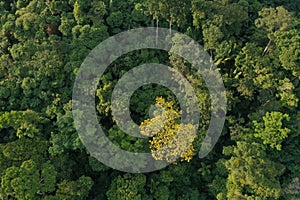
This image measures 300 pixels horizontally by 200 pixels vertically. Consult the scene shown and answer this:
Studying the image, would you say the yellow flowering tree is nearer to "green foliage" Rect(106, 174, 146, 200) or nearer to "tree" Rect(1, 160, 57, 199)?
"green foliage" Rect(106, 174, 146, 200)

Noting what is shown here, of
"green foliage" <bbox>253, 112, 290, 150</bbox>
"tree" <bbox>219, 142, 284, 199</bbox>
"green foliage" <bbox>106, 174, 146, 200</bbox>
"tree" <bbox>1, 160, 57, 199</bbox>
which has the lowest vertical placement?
"green foliage" <bbox>106, 174, 146, 200</bbox>

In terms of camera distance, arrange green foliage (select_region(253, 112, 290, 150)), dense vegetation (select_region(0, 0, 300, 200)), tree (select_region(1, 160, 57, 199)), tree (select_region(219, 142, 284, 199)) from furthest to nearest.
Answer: green foliage (select_region(253, 112, 290, 150)) → dense vegetation (select_region(0, 0, 300, 200)) → tree (select_region(219, 142, 284, 199)) → tree (select_region(1, 160, 57, 199))

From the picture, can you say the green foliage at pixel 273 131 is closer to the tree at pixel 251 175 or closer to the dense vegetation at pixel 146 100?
the dense vegetation at pixel 146 100

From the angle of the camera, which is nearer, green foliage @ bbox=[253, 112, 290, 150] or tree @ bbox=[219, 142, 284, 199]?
tree @ bbox=[219, 142, 284, 199]

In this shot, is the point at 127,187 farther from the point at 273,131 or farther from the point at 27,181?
the point at 273,131

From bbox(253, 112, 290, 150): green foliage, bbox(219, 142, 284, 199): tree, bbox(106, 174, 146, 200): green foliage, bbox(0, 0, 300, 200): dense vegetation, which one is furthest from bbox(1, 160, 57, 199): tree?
bbox(253, 112, 290, 150): green foliage

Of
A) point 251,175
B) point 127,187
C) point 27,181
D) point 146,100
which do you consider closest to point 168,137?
point 146,100

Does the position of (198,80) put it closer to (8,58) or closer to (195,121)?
(195,121)

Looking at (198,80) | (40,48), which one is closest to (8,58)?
(40,48)

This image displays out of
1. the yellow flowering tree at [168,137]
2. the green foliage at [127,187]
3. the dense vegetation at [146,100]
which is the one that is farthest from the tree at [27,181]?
the yellow flowering tree at [168,137]
